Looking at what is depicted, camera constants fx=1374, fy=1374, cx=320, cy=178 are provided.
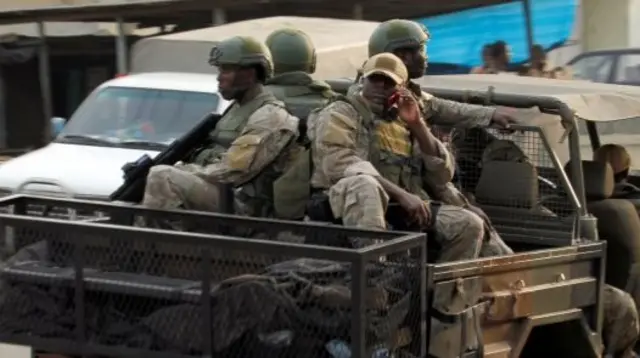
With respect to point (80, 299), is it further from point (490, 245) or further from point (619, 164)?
point (619, 164)

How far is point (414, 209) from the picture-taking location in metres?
5.24

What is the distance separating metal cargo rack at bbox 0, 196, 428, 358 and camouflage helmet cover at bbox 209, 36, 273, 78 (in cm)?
129

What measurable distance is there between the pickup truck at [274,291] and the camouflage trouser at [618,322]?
31cm

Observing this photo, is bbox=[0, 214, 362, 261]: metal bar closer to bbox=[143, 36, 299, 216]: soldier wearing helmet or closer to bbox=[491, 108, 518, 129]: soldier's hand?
bbox=[143, 36, 299, 216]: soldier wearing helmet

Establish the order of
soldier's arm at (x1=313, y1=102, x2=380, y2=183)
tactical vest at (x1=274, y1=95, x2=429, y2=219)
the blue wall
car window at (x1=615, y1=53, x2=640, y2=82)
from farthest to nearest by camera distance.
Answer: the blue wall → car window at (x1=615, y1=53, x2=640, y2=82) → tactical vest at (x1=274, y1=95, x2=429, y2=219) → soldier's arm at (x1=313, y1=102, x2=380, y2=183)

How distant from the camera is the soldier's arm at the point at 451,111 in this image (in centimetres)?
627

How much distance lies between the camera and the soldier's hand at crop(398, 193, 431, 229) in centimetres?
525

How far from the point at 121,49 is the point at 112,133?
7660 millimetres

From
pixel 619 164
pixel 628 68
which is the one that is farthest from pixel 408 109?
pixel 628 68

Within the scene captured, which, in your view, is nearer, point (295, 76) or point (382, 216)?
point (382, 216)


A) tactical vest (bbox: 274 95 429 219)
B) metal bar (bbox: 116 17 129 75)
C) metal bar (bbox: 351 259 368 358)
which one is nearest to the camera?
metal bar (bbox: 351 259 368 358)

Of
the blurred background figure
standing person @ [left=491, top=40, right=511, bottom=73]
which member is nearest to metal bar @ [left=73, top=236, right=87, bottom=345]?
the blurred background figure

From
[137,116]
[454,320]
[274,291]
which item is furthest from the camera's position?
[137,116]


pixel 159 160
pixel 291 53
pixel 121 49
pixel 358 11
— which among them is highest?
pixel 358 11
